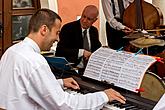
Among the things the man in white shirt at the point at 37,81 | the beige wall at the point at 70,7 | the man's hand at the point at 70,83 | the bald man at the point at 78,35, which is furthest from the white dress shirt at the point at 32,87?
the beige wall at the point at 70,7

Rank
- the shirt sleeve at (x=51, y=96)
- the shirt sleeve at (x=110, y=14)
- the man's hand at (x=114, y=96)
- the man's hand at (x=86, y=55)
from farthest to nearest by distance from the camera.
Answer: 1. the shirt sleeve at (x=110, y=14)
2. the man's hand at (x=86, y=55)
3. the man's hand at (x=114, y=96)
4. the shirt sleeve at (x=51, y=96)

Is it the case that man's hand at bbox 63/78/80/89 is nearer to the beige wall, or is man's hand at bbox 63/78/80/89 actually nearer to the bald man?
the bald man

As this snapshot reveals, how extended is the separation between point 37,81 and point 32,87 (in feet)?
0.16

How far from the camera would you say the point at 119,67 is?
6.79 feet

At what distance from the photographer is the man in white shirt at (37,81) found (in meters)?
1.76

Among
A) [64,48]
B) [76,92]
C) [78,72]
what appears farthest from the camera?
[64,48]

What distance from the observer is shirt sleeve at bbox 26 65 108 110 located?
1.75 metres

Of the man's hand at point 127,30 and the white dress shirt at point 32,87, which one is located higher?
the man's hand at point 127,30

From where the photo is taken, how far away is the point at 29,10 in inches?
187

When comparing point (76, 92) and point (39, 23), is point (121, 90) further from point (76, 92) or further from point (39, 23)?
point (39, 23)

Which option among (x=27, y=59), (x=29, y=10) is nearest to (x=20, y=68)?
(x=27, y=59)

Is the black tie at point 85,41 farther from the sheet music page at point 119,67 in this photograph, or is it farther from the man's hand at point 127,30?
the sheet music page at point 119,67

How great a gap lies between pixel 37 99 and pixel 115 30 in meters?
1.86

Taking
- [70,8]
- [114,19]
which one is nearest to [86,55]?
[114,19]
